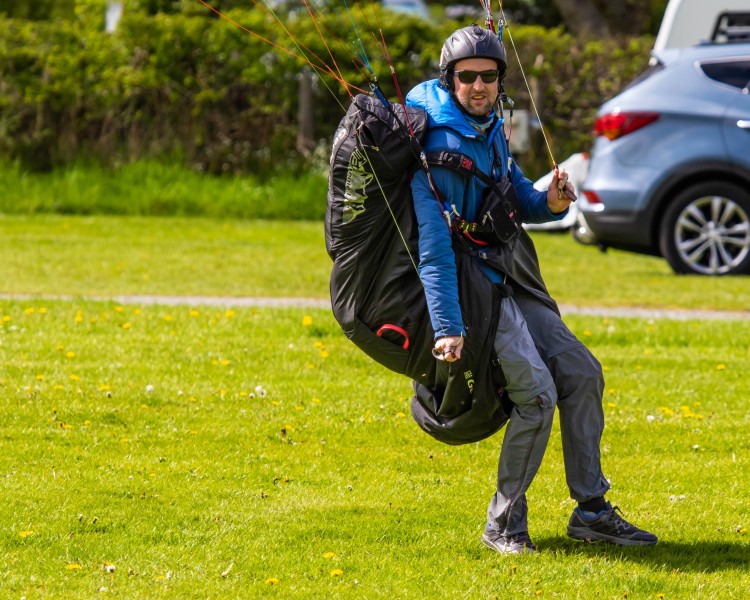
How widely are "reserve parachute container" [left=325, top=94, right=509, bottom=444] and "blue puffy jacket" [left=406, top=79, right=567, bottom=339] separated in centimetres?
8

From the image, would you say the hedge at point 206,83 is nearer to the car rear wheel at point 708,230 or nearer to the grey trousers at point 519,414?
the car rear wheel at point 708,230

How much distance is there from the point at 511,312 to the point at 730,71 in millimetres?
8481

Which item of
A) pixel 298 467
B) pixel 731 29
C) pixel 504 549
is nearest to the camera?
pixel 504 549

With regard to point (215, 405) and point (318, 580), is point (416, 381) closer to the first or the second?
point (318, 580)

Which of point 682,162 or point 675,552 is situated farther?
point 682,162

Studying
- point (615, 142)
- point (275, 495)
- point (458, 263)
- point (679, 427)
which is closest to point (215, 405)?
point (275, 495)

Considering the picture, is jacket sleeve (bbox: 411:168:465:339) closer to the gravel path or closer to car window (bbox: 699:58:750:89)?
the gravel path

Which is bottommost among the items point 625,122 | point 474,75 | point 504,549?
point 504,549

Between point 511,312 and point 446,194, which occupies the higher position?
point 446,194

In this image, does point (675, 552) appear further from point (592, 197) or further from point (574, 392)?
point (592, 197)

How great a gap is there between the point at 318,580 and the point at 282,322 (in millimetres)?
5171

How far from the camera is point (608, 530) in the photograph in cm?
532

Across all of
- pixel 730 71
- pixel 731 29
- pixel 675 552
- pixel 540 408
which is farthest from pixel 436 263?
pixel 731 29

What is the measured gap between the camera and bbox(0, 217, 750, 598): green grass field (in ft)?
16.2
